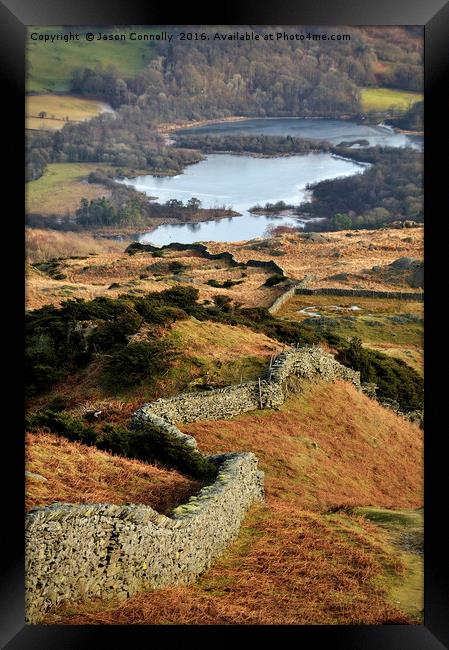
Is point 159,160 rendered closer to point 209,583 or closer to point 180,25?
point 180,25

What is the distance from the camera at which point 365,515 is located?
431 inches

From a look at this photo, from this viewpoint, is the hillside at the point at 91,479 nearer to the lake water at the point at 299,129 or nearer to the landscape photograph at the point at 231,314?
the landscape photograph at the point at 231,314

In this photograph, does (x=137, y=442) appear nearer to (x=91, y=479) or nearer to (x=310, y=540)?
(x=91, y=479)

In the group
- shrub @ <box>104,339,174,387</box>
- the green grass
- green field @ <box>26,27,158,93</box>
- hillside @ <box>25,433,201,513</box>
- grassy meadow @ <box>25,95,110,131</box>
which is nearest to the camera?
the green grass

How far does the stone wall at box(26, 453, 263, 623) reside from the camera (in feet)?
27.4

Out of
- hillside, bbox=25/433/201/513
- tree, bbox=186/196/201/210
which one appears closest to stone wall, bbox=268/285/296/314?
tree, bbox=186/196/201/210

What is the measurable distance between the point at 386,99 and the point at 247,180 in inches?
91.1

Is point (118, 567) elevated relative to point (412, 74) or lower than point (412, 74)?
lower

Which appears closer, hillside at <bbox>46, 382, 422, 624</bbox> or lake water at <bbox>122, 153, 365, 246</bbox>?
hillside at <bbox>46, 382, 422, 624</bbox>

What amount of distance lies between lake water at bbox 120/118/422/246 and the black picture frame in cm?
233

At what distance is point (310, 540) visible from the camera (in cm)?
1024

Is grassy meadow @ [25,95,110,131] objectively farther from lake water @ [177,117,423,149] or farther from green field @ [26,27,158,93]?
lake water @ [177,117,423,149]
